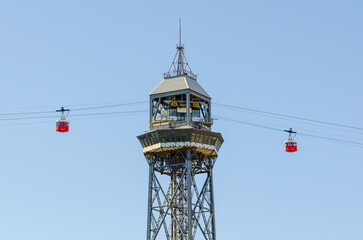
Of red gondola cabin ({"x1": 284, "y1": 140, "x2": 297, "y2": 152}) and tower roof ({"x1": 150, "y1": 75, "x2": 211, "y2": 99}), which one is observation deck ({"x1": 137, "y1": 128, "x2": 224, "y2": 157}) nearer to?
tower roof ({"x1": 150, "y1": 75, "x2": 211, "y2": 99})

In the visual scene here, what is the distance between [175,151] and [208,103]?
10668 mm

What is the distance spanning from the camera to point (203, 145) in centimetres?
13575

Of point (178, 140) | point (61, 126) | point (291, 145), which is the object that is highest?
point (178, 140)

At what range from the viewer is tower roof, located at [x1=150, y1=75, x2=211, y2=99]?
139000 mm

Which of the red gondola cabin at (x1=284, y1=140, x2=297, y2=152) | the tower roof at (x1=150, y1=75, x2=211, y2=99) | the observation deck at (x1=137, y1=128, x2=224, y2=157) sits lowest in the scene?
the red gondola cabin at (x1=284, y1=140, x2=297, y2=152)

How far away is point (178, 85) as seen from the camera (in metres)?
140

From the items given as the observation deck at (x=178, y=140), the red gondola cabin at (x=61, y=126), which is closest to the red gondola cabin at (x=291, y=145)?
the observation deck at (x=178, y=140)

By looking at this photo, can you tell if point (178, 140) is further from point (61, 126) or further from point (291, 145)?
point (61, 126)

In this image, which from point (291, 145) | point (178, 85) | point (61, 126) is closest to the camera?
point (61, 126)

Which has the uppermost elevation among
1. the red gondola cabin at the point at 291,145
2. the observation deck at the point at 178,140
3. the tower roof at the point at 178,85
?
the tower roof at the point at 178,85

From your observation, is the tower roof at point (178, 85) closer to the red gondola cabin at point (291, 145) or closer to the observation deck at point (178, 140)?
the observation deck at point (178, 140)

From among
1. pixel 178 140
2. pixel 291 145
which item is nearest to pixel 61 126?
pixel 178 140

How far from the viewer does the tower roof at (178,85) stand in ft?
456

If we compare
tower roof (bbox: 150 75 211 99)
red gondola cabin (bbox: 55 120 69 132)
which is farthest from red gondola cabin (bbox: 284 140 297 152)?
red gondola cabin (bbox: 55 120 69 132)
